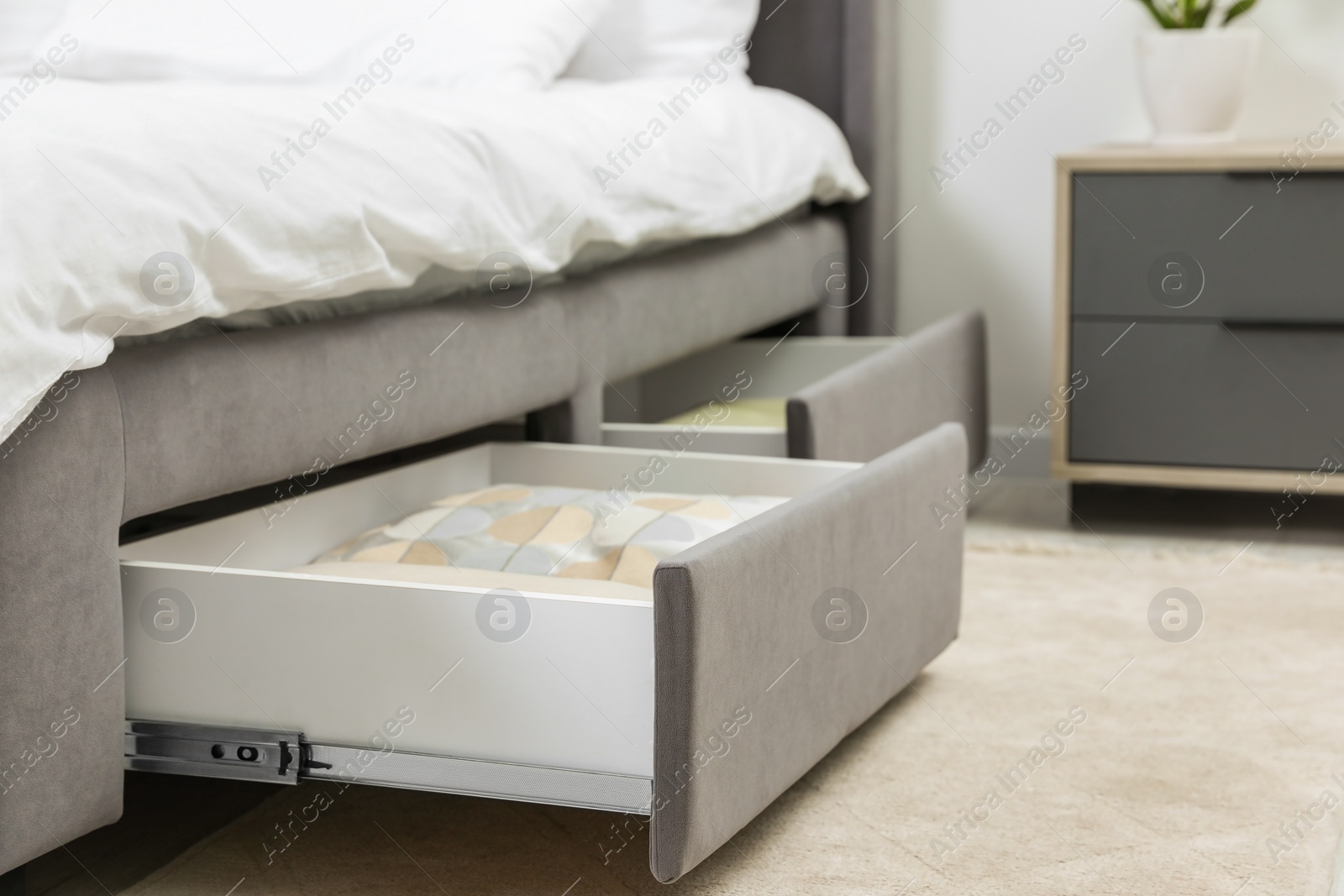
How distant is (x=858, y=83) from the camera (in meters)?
2.55

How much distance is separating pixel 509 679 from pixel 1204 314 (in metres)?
1.53

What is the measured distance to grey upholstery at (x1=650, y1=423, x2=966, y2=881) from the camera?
0.96m

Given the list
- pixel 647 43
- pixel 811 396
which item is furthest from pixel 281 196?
pixel 647 43

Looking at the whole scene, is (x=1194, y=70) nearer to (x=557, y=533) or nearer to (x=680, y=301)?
(x=680, y=301)

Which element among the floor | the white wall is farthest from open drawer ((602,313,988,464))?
the white wall

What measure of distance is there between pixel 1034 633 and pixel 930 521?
422mm

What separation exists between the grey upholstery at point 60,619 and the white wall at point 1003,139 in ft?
6.53

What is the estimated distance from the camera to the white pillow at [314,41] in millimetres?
1800

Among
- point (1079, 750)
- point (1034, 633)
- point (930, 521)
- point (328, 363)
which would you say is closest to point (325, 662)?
point (328, 363)

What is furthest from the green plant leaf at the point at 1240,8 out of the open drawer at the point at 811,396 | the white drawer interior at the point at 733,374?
the white drawer interior at the point at 733,374

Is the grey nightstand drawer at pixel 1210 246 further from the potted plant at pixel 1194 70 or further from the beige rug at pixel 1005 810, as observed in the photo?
the beige rug at pixel 1005 810

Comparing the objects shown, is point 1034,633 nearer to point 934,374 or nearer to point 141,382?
point 934,374

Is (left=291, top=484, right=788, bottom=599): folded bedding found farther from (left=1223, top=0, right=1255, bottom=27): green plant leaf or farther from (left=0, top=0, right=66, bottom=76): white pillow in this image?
(left=1223, top=0, right=1255, bottom=27): green plant leaf

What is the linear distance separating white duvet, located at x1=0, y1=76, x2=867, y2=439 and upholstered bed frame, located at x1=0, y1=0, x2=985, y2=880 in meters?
0.06
